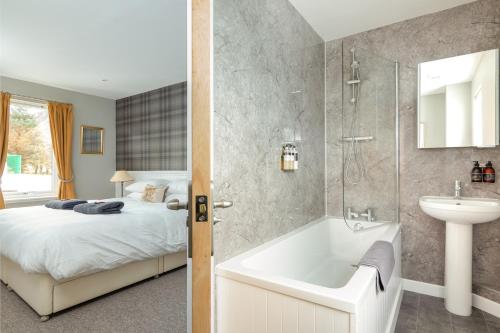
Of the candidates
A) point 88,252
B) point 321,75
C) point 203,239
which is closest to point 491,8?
point 321,75

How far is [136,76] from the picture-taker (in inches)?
155

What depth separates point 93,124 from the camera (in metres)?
4.65

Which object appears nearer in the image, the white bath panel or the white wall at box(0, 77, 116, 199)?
the white bath panel

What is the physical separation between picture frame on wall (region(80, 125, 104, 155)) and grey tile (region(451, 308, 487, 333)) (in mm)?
5245

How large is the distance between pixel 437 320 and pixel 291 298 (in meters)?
1.63

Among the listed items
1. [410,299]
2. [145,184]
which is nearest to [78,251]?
[145,184]

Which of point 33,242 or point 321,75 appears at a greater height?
point 321,75

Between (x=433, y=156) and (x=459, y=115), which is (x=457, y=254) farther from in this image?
(x=459, y=115)

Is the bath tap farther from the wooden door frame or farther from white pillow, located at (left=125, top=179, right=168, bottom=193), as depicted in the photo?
white pillow, located at (left=125, top=179, right=168, bottom=193)

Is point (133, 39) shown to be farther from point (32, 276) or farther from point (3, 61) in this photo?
point (32, 276)

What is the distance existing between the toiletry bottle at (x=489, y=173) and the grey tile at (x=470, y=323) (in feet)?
3.59

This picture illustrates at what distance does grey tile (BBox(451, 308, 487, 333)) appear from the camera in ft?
6.33

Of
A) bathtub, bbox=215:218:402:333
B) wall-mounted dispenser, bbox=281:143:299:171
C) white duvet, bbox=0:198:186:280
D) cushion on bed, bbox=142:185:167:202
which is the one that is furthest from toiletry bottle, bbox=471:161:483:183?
cushion on bed, bbox=142:185:167:202

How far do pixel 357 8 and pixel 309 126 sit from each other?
112 cm
